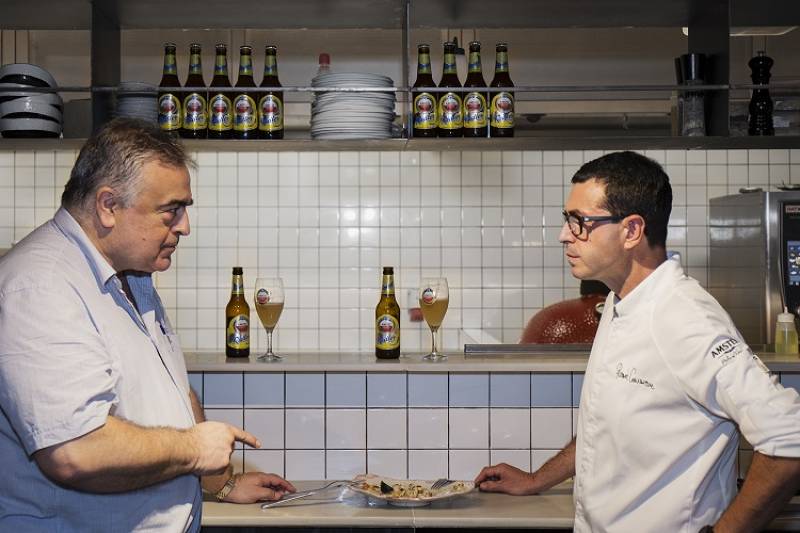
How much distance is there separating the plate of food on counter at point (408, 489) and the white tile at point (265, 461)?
297 mm

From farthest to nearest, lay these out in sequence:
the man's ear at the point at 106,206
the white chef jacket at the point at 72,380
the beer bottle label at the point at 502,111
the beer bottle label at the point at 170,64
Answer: the beer bottle label at the point at 170,64
the beer bottle label at the point at 502,111
the man's ear at the point at 106,206
the white chef jacket at the point at 72,380

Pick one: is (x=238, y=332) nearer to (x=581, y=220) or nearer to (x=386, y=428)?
(x=386, y=428)

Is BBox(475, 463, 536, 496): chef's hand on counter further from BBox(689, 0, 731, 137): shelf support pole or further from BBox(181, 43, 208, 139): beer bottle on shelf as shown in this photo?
BBox(181, 43, 208, 139): beer bottle on shelf

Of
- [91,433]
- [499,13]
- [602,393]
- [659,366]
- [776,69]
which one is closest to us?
[91,433]

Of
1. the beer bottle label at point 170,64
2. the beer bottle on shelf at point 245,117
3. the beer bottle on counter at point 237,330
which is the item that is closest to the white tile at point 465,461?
the beer bottle on counter at point 237,330

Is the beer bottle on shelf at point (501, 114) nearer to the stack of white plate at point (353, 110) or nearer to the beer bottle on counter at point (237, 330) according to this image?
the stack of white plate at point (353, 110)

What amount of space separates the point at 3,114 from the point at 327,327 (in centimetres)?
223

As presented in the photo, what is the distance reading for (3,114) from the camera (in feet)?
9.46

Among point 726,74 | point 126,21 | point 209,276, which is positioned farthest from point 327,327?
point 726,74

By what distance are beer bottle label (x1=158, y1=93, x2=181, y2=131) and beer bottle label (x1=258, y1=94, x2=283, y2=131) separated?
0.24 metres

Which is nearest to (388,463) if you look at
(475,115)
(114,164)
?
(475,115)

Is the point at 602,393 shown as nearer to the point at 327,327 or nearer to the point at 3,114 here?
the point at 3,114

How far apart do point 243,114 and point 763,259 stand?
2.04m

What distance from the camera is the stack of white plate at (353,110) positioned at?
2.83 meters
